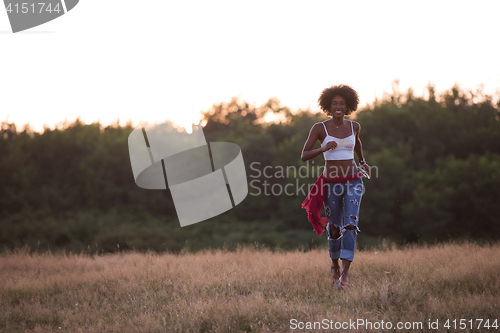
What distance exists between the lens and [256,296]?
4242 millimetres

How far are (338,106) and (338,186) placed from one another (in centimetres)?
99

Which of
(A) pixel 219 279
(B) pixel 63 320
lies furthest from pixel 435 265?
(B) pixel 63 320

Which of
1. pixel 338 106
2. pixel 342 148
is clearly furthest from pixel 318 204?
pixel 338 106

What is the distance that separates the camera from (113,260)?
7566 mm

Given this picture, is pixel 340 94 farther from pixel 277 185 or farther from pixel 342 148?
pixel 277 185

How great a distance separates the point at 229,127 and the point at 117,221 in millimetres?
14718

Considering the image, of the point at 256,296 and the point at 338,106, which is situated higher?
the point at 338,106

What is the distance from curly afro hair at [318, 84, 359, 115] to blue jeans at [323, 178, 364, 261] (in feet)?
3.32

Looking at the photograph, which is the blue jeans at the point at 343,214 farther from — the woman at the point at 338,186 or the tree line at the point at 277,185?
the tree line at the point at 277,185

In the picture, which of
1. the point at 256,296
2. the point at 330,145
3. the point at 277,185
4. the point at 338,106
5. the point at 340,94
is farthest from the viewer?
the point at 277,185

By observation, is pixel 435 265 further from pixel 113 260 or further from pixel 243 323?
pixel 113 260

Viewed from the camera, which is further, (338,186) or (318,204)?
(318,204)

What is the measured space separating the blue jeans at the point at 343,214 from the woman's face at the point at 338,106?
0.84 metres

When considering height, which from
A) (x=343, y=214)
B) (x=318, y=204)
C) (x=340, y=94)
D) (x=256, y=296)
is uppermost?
(x=340, y=94)
